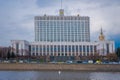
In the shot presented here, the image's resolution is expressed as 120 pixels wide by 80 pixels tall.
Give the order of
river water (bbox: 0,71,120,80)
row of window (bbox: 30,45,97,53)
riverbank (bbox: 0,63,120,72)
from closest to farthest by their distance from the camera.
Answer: river water (bbox: 0,71,120,80) < riverbank (bbox: 0,63,120,72) < row of window (bbox: 30,45,97,53)

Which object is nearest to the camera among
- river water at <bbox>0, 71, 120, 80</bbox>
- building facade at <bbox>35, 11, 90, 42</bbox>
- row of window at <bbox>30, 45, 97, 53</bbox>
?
river water at <bbox>0, 71, 120, 80</bbox>

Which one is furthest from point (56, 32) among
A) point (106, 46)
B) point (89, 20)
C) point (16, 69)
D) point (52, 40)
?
point (16, 69)

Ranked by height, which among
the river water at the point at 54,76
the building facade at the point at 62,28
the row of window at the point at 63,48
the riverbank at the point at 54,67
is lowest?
the riverbank at the point at 54,67

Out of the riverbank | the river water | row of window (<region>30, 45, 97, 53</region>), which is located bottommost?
the riverbank

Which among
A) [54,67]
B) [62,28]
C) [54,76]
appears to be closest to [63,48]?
[62,28]

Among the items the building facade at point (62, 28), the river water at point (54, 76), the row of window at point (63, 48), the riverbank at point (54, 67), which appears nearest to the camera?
the river water at point (54, 76)

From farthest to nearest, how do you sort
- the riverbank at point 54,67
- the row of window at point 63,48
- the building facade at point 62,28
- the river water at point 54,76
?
the building facade at point 62,28
the row of window at point 63,48
the riverbank at point 54,67
the river water at point 54,76

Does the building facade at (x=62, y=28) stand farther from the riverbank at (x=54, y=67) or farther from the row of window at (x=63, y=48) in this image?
the riverbank at (x=54, y=67)

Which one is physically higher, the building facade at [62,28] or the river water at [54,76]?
the building facade at [62,28]

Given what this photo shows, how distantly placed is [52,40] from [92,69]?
209 ft

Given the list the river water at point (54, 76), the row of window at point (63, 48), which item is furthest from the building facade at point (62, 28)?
the river water at point (54, 76)

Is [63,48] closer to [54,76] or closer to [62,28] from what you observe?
[62,28]

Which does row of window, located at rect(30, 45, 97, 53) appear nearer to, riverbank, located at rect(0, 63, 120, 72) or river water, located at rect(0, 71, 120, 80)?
riverbank, located at rect(0, 63, 120, 72)

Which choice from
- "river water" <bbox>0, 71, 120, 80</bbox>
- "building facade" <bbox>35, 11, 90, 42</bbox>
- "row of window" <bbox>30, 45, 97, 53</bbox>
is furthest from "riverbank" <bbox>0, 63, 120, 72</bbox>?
"building facade" <bbox>35, 11, 90, 42</bbox>
